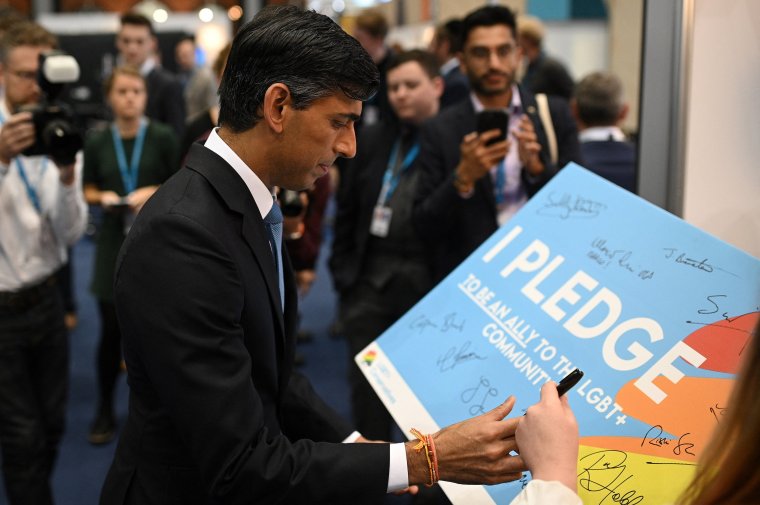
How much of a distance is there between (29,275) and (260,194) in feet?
5.29

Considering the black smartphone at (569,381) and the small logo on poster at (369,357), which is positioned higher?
the black smartphone at (569,381)

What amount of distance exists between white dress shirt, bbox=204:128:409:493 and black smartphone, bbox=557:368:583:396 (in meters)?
0.28

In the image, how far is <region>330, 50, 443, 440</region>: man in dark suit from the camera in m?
3.14

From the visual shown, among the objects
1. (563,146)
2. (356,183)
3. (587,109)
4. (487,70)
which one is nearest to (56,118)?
(356,183)

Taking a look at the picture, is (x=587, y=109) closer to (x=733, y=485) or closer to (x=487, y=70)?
(x=487, y=70)

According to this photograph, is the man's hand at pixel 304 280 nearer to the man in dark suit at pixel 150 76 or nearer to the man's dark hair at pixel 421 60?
the man's dark hair at pixel 421 60

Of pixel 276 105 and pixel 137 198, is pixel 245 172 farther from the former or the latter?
pixel 137 198

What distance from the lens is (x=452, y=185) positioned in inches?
105

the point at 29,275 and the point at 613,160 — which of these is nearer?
the point at 29,275

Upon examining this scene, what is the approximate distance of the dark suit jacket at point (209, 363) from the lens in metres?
1.23
